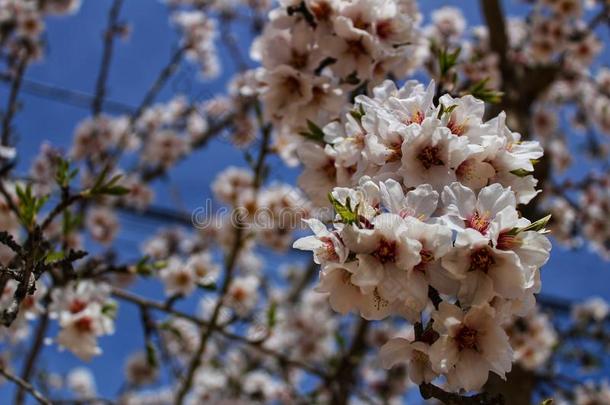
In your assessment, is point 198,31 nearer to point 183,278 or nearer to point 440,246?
point 183,278

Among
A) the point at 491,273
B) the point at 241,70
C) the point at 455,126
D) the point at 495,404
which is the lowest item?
the point at 495,404

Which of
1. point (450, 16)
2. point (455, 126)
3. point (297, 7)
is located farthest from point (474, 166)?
point (450, 16)

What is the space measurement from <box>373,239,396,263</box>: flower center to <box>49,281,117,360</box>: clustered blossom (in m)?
1.26

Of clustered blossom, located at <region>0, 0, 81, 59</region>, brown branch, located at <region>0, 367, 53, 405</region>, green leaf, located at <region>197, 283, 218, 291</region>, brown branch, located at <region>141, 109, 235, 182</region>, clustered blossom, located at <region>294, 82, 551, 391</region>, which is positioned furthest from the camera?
brown branch, located at <region>141, 109, 235, 182</region>

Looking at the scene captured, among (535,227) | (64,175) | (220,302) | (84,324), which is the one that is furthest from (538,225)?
(220,302)

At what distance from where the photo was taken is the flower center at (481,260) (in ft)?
3.26

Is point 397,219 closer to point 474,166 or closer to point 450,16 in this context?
point 474,166

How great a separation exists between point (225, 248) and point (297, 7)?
3036 mm

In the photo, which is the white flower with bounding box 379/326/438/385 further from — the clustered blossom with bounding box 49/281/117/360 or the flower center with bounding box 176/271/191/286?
the flower center with bounding box 176/271/191/286

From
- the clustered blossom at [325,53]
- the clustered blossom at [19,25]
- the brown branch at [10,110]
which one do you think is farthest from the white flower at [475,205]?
the clustered blossom at [19,25]

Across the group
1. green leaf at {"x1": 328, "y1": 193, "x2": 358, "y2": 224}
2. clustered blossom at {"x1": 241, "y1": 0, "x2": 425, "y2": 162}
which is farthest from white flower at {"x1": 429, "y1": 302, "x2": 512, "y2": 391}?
clustered blossom at {"x1": 241, "y1": 0, "x2": 425, "y2": 162}

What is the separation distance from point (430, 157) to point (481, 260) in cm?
23

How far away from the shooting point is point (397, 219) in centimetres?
99

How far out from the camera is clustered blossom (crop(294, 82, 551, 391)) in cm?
99
